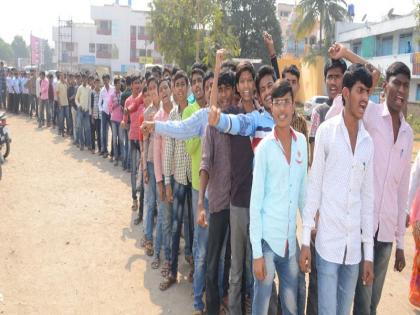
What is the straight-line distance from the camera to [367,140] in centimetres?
261

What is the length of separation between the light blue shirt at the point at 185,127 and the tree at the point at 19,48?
4983 inches

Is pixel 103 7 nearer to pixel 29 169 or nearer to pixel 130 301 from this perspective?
pixel 29 169

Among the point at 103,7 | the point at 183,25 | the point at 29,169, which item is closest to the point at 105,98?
the point at 29,169

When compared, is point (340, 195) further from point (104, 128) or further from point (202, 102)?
point (104, 128)

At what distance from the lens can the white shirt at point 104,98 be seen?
32.7 feet

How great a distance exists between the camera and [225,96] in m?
3.36

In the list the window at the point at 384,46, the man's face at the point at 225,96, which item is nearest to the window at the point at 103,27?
the window at the point at 384,46

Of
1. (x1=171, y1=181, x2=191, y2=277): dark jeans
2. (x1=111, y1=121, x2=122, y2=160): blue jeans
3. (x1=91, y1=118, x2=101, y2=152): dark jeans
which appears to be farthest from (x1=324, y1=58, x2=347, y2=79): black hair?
(x1=91, y1=118, x2=101, y2=152): dark jeans

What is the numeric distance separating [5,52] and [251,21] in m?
89.6

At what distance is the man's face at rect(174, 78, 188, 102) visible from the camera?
4262mm

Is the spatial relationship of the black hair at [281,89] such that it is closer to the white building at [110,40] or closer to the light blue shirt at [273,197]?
the light blue shirt at [273,197]

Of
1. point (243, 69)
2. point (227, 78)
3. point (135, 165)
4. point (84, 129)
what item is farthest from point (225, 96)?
point (84, 129)

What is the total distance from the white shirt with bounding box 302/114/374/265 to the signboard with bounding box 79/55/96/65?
2239 inches

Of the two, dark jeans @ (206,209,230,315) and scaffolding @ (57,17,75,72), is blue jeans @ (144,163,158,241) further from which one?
scaffolding @ (57,17,75,72)
